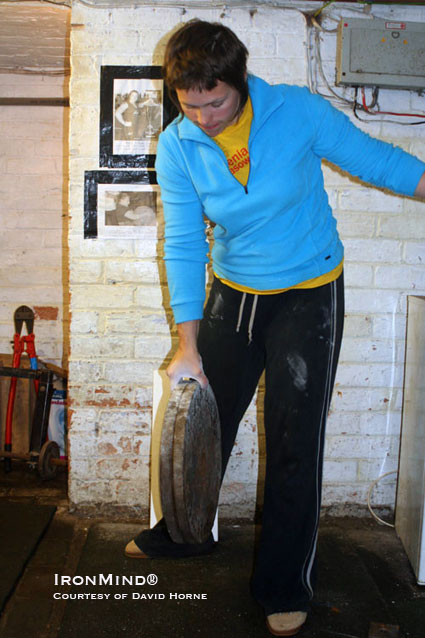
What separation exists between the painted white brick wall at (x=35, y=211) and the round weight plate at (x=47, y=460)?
0.78 metres

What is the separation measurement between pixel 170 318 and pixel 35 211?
1.70 m

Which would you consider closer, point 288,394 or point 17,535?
point 288,394

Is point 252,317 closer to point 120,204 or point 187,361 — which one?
point 187,361

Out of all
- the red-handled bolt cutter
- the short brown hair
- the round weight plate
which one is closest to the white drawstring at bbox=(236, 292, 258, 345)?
the short brown hair

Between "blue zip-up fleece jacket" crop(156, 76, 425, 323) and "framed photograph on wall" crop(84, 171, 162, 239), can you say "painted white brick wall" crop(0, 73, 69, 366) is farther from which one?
"blue zip-up fleece jacket" crop(156, 76, 425, 323)

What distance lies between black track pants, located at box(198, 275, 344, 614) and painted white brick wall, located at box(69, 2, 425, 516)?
30.7 inches

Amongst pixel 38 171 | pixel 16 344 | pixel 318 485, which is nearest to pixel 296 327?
pixel 318 485

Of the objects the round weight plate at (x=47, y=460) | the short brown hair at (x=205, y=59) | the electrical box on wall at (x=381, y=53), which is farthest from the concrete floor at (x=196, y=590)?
the electrical box on wall at (x=381, y=53)

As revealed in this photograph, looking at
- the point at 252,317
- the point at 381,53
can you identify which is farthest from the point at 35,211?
the point at 252,317

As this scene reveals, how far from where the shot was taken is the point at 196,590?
6.81ft

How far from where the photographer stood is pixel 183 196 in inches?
69.8

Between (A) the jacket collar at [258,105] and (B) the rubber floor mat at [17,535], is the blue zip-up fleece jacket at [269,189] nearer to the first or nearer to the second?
(A) the jacket collar at [258,105]

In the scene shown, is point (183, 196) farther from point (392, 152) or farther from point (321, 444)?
point (321, 444)

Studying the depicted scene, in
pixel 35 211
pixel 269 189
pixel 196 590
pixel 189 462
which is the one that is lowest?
pixel 196 590
